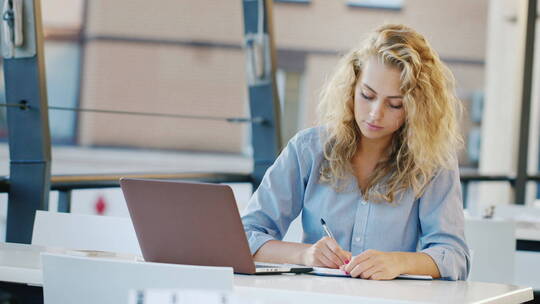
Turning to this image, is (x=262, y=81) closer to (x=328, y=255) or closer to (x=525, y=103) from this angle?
(x=525, y=103)

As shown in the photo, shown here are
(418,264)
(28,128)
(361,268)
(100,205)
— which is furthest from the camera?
(100,205)

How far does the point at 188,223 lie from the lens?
1.56m

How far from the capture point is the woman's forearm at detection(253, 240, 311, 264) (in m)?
1.88

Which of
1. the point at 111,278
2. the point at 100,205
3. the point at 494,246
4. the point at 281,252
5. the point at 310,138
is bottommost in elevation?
the point at 100,205

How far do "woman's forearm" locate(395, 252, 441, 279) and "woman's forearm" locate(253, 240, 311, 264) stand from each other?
0.21 m

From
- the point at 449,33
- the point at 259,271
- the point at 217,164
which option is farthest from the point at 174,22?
the point at 259,271

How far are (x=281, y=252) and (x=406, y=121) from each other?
42 centimetres

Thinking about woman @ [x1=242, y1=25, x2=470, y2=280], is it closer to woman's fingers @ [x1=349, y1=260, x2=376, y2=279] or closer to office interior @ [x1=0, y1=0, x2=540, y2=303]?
woman's fingers @ [x1=349, y1=260, x2=376, y2=279]

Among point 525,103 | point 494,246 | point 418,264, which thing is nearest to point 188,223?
→ point 418,264

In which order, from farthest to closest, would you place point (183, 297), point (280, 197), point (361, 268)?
point (280, 197) → point (361, 268) → point (183, 297)

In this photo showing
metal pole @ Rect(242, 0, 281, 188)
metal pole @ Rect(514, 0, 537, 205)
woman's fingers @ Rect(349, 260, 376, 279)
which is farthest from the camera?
metal pole @ Rect(514, 0, 537, 205)

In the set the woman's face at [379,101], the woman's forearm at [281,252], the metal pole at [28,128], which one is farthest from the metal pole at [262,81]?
the woman's forearm at [281,252]

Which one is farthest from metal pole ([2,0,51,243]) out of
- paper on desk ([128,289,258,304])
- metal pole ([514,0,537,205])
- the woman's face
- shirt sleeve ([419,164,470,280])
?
metal pole ([514,0,537,205])

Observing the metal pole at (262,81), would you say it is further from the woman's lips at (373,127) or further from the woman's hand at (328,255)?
the woman's hand at (328,255)
